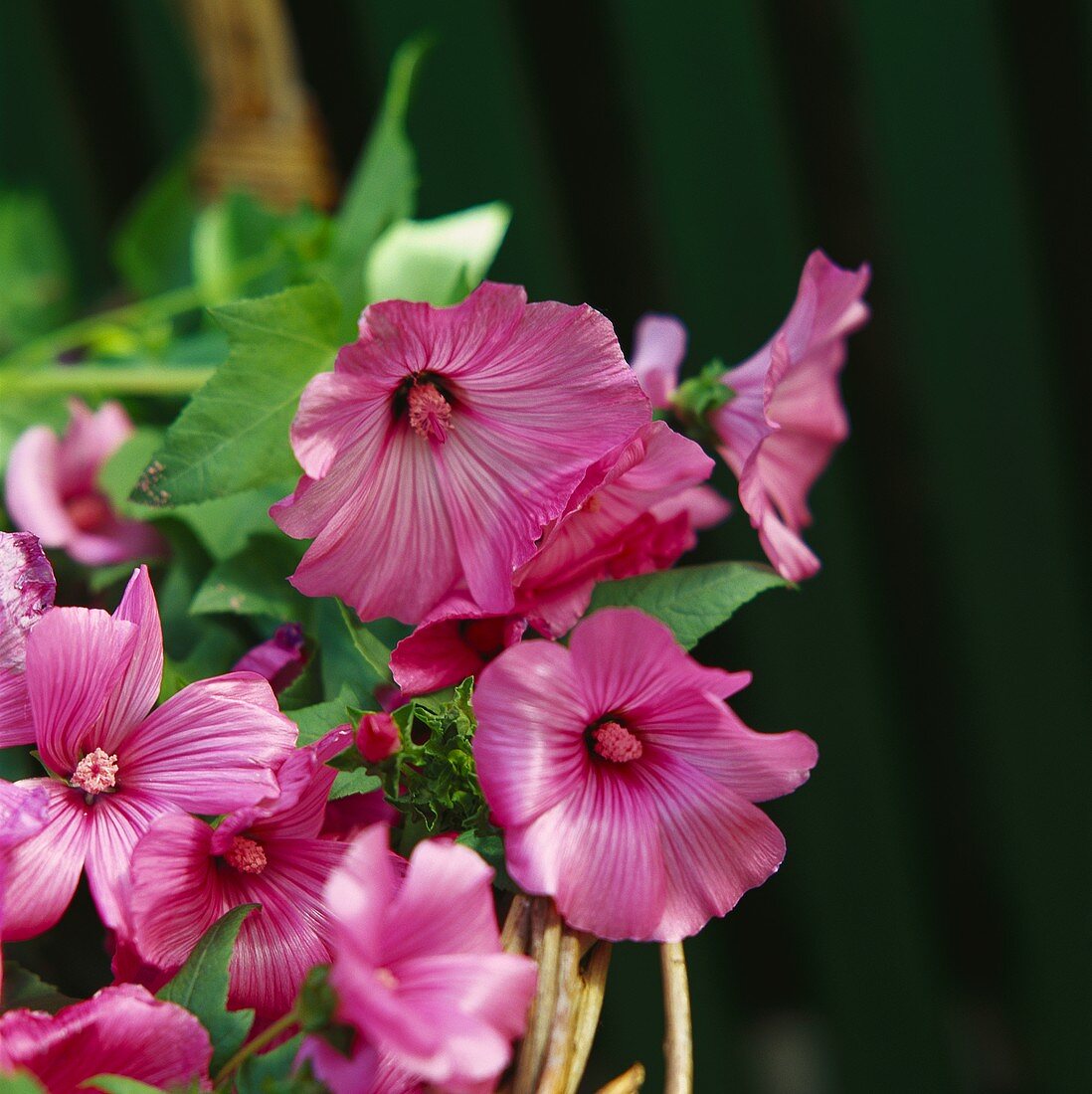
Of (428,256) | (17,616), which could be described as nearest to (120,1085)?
(17,616)

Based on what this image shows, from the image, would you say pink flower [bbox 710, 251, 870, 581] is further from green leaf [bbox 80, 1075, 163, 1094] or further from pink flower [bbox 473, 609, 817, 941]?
green leaf [bbox 80, 1075, 163, 1094]

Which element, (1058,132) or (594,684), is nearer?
(594,684)

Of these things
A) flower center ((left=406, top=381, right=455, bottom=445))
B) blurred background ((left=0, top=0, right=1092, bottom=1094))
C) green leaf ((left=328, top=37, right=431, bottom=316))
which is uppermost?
green leaf ((left=328, top=37, right=431, bottom=316))

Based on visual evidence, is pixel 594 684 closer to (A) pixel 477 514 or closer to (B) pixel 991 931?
(A) pixel 477 514

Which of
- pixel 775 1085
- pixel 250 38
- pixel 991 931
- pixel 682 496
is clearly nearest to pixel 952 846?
pixel 991 931

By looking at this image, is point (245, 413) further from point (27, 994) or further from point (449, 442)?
point (27, 994)

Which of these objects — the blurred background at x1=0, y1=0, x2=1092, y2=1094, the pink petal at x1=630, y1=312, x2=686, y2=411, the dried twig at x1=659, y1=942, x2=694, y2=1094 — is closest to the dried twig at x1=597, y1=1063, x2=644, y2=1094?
the dried twig at x1=659, y1=942, x2=694, y2=1094
